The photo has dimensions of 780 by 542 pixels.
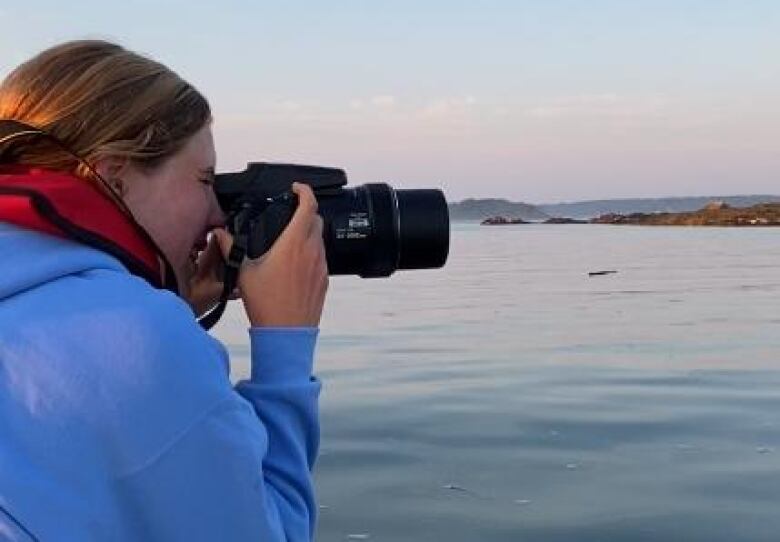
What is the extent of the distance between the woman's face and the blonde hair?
2 cm

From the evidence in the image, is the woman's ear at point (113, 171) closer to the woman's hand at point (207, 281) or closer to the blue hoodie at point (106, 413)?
the blue hoodie at point (106, 413)

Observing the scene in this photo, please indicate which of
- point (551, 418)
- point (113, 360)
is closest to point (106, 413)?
point (113, 360)

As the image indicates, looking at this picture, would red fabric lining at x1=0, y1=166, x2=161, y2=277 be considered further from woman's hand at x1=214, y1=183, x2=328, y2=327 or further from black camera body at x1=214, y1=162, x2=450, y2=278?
black camera body at x1=214, y1=162, x2=450, y2=278

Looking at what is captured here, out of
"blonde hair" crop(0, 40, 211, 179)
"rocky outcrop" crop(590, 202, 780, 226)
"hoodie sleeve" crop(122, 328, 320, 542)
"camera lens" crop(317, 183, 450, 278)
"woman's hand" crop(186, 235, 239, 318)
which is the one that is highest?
"blonde hair" crop(0, 40, 211, 179)

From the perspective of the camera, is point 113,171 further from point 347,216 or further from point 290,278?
point 347,216

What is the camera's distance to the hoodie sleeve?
54.6 inches

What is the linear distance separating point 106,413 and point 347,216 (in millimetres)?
799

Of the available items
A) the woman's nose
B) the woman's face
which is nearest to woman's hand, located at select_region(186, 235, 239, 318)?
the woman's nose

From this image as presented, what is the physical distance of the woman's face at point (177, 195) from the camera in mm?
1633

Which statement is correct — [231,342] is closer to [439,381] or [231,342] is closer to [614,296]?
[439,381]

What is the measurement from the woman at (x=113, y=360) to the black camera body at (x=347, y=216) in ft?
0.72

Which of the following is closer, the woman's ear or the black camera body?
the woman's ear

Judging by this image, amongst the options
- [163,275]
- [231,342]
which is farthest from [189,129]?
[231,342]

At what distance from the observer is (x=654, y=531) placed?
4.90 m
